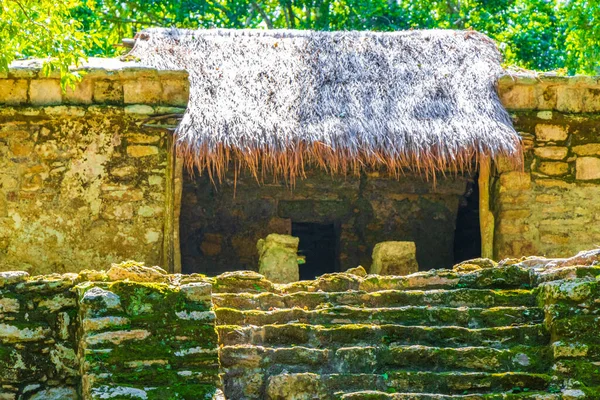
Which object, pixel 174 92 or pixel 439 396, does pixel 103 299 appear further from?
pixel 174 92

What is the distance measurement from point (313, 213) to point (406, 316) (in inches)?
160

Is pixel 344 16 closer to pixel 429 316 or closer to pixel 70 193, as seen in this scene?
pixel 70 193

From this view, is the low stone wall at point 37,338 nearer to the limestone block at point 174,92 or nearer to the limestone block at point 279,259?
the limestone block at point 279,259

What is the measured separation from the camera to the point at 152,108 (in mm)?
8766

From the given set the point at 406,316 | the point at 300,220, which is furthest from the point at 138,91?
the point at 406,316

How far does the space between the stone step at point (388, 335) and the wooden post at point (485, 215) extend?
3.37 metres

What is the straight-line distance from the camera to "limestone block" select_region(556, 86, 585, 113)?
9.23 meters

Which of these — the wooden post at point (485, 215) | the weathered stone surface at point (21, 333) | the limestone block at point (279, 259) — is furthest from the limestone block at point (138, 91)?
the weathered stone surface at point (21, 333)

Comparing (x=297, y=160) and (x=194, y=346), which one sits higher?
(x=297, y=160)

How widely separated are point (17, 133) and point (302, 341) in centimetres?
389

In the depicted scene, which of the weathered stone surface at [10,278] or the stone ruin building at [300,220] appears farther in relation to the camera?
the weathered stone surface at [10,278]

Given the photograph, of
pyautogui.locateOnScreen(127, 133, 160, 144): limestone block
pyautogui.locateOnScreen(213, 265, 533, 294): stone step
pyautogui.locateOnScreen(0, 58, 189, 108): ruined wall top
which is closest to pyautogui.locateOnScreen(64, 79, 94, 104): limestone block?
pyautogui.locateOnScreen(0, 58, 189, 108): ruined wall top

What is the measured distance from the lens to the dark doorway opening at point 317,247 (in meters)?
10.5

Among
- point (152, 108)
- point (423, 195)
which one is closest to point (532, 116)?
point (423, 195)
